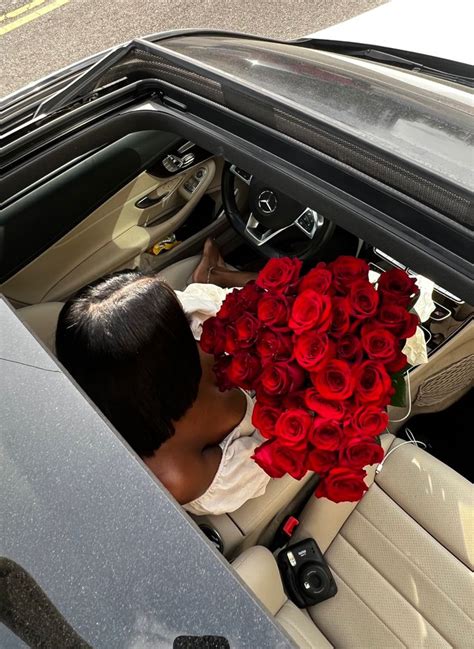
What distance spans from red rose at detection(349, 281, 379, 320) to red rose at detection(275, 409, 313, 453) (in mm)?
227

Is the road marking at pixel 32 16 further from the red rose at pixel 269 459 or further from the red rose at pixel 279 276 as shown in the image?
the red rose at pixel 269 459

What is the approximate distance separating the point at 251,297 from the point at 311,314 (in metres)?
0.21

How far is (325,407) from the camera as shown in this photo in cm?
112

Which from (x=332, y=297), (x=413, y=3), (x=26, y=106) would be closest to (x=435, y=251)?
(x=332, y=297)

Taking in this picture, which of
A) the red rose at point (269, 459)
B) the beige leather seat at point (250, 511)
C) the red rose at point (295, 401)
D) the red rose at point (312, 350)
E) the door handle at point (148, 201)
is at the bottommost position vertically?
the beige leather seat at point (250, 511)

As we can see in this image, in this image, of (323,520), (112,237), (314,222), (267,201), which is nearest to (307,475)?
(323,520)

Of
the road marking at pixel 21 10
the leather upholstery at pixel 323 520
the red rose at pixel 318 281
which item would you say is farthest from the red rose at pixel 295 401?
the road marking at pixel 21 10

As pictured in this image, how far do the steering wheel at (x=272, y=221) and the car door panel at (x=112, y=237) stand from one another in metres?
0.18

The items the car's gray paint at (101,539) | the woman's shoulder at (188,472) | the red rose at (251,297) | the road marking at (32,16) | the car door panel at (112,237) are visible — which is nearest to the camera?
the car's gray paint at (101,539)

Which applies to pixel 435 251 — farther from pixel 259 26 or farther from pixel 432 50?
pixel 259 26

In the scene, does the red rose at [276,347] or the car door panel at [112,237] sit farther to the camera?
the car door panel at [112,237]

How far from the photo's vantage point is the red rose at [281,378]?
114 centimetres

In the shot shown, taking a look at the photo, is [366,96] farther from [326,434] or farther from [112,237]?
[112,237]

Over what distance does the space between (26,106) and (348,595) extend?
1.57 meters
